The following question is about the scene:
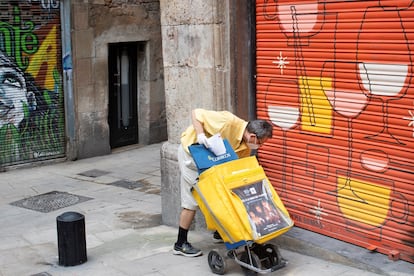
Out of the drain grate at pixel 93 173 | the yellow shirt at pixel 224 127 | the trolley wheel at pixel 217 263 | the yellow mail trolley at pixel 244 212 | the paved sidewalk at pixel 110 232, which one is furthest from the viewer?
the drain grate at pixel 93 173

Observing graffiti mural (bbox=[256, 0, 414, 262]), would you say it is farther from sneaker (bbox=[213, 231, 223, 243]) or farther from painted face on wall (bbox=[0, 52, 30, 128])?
painted face on wall (bbox=[0, 52, 30, 128])

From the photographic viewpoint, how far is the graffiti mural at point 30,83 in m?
11.5

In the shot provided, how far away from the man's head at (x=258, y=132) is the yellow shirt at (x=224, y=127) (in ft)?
0.69

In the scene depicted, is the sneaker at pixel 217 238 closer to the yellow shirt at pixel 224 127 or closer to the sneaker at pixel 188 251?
the sneaker at pixel 188 251

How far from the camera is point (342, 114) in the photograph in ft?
19.4

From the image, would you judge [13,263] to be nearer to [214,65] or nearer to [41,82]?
[214,65]

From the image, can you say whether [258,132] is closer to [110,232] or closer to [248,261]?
[248,261]

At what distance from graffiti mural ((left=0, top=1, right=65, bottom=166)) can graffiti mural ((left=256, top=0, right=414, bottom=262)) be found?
20.5 feet

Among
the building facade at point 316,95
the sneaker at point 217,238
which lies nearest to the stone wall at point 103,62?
the building facade at point 316,95

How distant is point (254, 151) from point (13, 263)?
8.83 feet

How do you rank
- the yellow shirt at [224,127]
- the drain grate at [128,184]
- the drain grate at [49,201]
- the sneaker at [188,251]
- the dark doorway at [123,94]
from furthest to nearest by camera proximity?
the dark doorway at [123,94] → the drain grate at [128,184] → the drain grate at [49,201] → the sneaker at [188,251] → the yellow shirt at [224,127]

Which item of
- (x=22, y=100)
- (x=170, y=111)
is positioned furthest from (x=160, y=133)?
(x=170, y=111)

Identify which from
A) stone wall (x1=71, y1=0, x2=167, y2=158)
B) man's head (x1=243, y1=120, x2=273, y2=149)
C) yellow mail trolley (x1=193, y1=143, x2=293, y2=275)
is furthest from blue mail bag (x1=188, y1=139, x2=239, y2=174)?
stone wall (x1=71, y1=0, x2=167, y2=158)

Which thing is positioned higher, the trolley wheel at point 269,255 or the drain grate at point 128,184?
the trolley wheel at point 269,255
